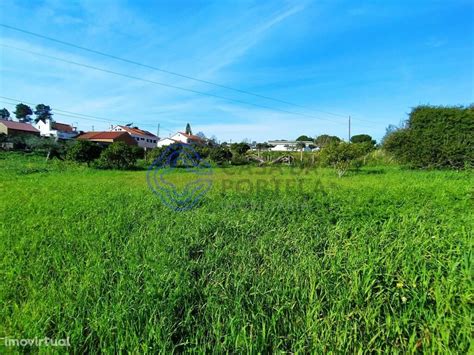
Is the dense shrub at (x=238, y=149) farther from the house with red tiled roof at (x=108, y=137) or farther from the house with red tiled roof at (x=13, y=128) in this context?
the house with red tiled roof at (x=13, y=128)

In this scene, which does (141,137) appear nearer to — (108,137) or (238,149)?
(108,137)

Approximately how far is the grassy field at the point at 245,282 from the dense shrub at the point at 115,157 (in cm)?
1244

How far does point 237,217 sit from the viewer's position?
374 cm

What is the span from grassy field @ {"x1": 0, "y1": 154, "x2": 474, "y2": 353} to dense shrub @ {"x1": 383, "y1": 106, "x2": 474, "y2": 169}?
36.2 feet

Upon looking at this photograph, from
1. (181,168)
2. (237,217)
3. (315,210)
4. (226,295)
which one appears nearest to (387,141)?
(181,168)

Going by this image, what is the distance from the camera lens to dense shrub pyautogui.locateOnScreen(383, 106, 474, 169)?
450 inches

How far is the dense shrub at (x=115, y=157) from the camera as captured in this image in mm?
15031

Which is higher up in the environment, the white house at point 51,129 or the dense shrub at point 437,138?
the white house at point 51,129

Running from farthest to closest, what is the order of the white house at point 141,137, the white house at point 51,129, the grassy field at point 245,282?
1. the white house at point 141,137
2. the white house at point 51,129
3. the grassy field at point 245,282

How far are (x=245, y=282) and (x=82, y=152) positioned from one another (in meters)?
16.6

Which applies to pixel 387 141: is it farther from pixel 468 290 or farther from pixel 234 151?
pixel 468 290

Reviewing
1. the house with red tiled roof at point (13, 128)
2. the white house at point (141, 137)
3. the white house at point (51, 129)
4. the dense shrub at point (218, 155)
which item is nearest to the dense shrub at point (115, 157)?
the dense shrub at point (218, 155)

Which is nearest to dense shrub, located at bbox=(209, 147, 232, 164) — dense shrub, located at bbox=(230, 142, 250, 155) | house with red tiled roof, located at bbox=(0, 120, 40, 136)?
dense shrub, located at bbox=(230, 142, 250, 155)

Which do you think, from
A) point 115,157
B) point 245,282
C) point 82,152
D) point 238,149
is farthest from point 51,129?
point 245,282
